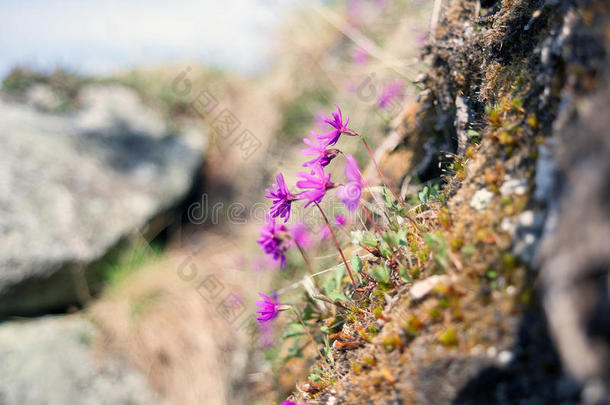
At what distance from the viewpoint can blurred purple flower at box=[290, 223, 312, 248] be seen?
342 cm

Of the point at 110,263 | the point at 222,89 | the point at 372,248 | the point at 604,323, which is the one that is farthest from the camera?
the point at 222,89

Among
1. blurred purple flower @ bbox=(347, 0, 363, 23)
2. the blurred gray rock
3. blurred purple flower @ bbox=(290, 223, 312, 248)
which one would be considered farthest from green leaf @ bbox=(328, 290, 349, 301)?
blurred purple flower @ bbox=(347, 0, 363, 23)

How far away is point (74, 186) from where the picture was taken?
5062 mm

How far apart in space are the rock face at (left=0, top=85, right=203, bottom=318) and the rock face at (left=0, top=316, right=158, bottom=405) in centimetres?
45

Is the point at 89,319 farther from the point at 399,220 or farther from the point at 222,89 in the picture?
the point at 222,89

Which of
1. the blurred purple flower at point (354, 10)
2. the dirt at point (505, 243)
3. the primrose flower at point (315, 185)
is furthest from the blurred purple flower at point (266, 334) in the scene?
the blurred purple flower at point (354, 10)

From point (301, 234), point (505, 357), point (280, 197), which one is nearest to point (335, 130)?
point (280, 197)

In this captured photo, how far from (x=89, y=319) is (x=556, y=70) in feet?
16.0

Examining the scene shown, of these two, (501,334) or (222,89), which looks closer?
(501,334)

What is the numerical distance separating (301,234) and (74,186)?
3.45 metres

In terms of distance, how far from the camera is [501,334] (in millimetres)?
1138

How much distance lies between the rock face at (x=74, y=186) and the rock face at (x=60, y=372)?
45 centimetres

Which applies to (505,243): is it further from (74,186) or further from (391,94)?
(74,186)

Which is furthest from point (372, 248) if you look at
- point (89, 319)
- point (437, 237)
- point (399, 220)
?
point (89, 319)
